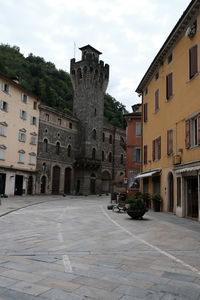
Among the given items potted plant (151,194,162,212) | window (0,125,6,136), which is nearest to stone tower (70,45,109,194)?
window (0,125,6,136)

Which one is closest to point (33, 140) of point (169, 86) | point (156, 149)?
point (156, 149)

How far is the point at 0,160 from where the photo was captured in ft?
120

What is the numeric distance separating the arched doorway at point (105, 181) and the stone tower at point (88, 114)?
265 cm

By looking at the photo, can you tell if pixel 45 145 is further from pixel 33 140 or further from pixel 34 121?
pixel 34 121

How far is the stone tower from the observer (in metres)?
52.8

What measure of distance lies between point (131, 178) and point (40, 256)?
25438mm

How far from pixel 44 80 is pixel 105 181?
2751 cm

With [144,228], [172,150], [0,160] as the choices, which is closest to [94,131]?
[0,160]

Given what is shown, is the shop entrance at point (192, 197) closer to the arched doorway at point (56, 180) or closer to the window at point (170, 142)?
the window at point (170, 142)

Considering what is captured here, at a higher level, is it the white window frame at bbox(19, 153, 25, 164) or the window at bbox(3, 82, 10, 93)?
the window at bbox(3, 82, 10, 93)

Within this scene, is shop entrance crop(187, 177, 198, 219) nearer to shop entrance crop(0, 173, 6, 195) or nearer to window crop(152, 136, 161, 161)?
window crop(152, 136, 161, 161)

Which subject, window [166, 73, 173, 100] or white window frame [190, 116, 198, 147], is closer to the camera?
white window frame [190, 116, 198, 147]

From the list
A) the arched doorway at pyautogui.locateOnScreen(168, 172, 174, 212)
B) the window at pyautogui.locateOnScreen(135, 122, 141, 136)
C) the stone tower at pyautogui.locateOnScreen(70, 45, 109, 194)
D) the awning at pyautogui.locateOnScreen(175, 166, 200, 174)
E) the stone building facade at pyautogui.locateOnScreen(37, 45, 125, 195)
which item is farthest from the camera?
the stone tower at pyautogui.locateOnScreen(70, 45, 109, 194)

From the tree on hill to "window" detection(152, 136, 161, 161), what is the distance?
117 ft
